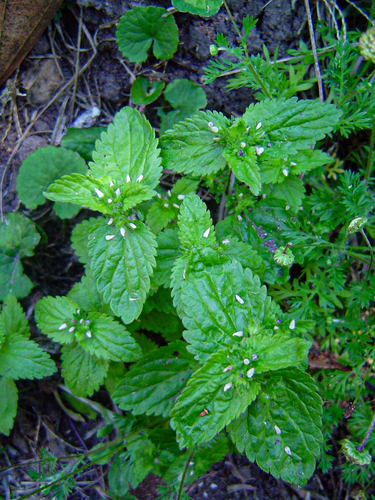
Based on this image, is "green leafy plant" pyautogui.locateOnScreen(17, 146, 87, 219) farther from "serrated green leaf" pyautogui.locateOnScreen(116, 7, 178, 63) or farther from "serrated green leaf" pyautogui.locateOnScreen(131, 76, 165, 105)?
"serrated green leaf" pyautogui.locateOnScreen(116, 7, 178, 63)

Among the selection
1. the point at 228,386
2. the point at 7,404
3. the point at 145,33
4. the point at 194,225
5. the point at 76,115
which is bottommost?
the point at 7,404

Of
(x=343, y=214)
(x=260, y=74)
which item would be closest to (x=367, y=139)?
(x=343, y=214)

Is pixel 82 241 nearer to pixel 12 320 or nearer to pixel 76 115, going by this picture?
pixel 12 320

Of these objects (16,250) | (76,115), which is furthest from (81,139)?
(16,250)

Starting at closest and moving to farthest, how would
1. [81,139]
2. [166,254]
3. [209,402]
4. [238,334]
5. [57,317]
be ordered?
[209,402] → [238,334] → [166,254] → [57,317] → [81,139]

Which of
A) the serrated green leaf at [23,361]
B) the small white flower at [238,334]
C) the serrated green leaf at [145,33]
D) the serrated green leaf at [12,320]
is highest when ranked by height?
the serrated green leaf at [145,33]

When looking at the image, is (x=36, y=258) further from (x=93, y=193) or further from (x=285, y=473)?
(x=285, y=473)

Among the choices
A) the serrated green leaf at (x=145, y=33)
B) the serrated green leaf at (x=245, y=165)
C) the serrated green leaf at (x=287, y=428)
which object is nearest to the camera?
the serrated green leaf at (x=287, y=428)

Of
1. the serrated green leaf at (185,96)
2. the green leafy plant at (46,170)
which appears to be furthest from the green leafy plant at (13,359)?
the serrated green leaf at (185,96)

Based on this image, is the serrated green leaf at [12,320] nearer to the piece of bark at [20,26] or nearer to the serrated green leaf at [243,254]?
the serrated green leaf at [243,254]
